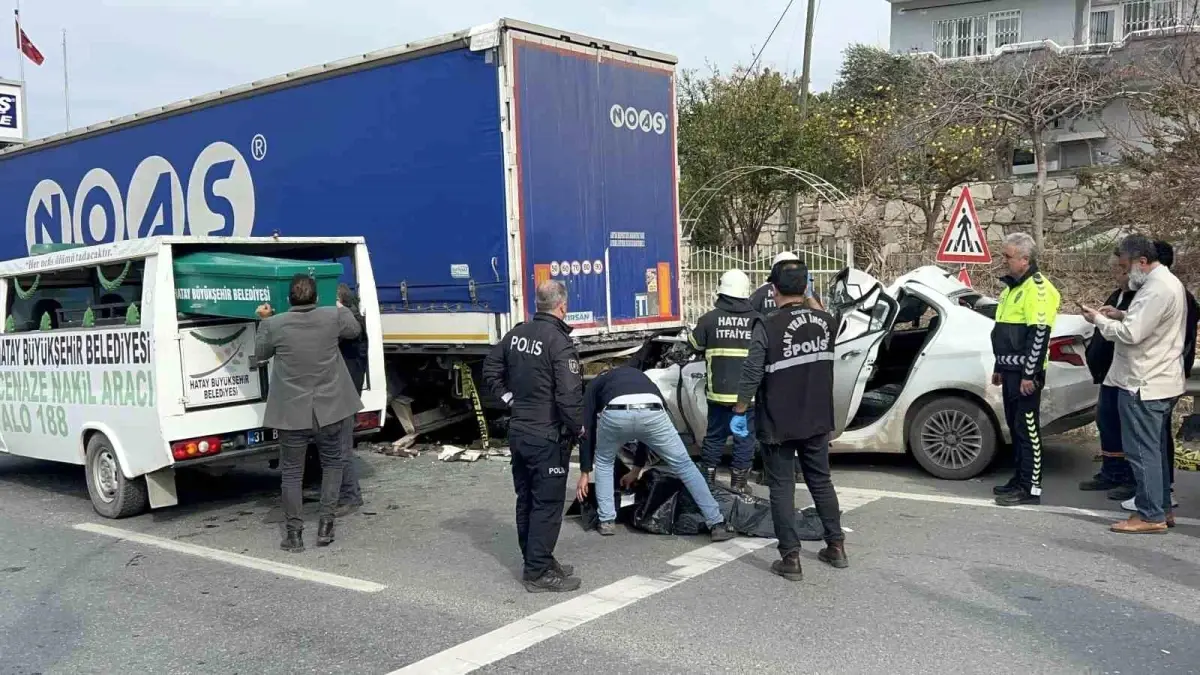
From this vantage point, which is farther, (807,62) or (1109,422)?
(807,62)

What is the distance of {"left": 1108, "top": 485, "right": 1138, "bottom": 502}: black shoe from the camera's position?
6910mm

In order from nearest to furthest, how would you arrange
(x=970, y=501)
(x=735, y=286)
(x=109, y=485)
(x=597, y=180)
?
(x=970, y=501), (x=735, y=286), (x=109, y=485), (x=597, y=180)

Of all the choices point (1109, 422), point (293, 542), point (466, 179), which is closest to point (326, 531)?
point (293, 542)

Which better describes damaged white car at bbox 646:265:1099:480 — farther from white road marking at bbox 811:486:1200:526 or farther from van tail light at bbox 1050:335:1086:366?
white road marking at bbox 811:486:1200:526

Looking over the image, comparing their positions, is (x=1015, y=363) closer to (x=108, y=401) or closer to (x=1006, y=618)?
(x=1006, y=618)

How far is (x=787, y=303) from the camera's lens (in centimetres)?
559

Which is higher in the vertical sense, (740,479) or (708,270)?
(708,270)

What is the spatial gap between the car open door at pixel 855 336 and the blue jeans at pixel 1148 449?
200 centimetres

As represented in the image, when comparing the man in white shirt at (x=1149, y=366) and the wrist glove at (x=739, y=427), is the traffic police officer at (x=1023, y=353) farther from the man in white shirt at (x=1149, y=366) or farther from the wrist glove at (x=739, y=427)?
the wrist glove at (x=739, y=427)

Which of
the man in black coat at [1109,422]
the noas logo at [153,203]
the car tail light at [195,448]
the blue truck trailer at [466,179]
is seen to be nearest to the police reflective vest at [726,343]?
the blue truck trailer at [466,179]

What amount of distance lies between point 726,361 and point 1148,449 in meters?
2.70

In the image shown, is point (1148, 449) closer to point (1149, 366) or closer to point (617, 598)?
point (1149, 366)

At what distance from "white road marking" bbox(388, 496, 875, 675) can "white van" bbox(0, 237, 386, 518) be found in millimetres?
3093

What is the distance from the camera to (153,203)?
40.9ft
